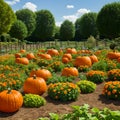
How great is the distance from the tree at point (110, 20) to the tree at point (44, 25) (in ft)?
49.8

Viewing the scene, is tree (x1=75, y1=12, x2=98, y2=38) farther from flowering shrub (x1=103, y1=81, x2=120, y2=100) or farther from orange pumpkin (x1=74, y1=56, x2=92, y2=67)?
flowering shrub (x1=103, y1=81, x2=120, y2=100)

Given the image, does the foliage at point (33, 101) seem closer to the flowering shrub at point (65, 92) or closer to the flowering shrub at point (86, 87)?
the flowering shrub at point (65, 92)

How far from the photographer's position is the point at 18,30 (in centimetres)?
5234

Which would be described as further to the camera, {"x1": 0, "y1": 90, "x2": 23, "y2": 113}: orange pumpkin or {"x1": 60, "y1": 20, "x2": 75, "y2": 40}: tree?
{"x1": 60, "y1": 20, "x2": 75, "y2": 40}: tree

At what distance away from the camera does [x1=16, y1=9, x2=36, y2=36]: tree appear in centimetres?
6003

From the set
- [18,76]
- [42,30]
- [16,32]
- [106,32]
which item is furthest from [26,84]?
[42,30]

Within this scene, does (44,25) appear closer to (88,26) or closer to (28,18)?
(28,18)

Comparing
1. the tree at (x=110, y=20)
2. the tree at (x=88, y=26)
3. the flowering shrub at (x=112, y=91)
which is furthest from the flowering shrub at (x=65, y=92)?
the tree at (x=88, y=26)

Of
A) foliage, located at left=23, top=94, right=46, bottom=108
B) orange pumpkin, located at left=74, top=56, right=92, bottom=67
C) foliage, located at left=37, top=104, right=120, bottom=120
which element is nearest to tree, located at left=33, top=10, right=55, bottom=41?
orange pumpkin, located at left=74, top=56, right=92, bottom=67

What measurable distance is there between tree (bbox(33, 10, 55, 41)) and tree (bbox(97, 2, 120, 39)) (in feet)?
49.8

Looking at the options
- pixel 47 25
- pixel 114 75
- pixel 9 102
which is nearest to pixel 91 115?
pixel 9 102

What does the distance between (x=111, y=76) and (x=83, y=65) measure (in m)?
2.89

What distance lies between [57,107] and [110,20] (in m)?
42.0

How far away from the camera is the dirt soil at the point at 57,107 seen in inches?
302
